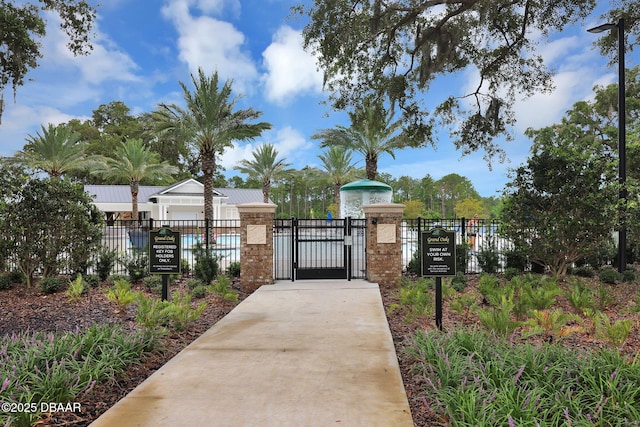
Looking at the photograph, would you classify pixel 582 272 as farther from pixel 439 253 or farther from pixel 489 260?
pixel 439 253

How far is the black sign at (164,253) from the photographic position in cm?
675

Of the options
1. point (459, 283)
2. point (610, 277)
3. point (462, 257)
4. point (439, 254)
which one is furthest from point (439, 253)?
point (610, 277)

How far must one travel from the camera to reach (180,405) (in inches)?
139

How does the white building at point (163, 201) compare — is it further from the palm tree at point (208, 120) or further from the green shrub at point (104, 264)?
the green shrub at point (104, 264)

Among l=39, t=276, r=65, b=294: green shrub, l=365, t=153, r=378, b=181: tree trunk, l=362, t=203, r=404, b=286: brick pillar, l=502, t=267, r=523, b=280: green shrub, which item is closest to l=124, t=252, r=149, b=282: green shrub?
l=39, t=276, r=65, b=294: green shrub

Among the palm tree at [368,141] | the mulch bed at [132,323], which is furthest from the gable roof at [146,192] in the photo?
the mulch bed at [132,323]

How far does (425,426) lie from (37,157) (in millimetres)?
38958

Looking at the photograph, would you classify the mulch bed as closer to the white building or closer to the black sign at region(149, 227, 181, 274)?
the black sign at region(149, 227, 181, 274)

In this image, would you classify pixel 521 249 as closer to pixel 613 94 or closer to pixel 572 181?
pixel 572 181

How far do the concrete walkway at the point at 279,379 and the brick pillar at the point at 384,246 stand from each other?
3.33 meters

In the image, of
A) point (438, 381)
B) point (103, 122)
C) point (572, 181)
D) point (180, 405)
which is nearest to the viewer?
point (180, 405)

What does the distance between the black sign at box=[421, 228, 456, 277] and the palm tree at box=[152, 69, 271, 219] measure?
59.9 feet

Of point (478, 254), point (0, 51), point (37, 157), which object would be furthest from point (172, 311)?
point (37, 157)

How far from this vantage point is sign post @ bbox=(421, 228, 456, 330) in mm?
6277
